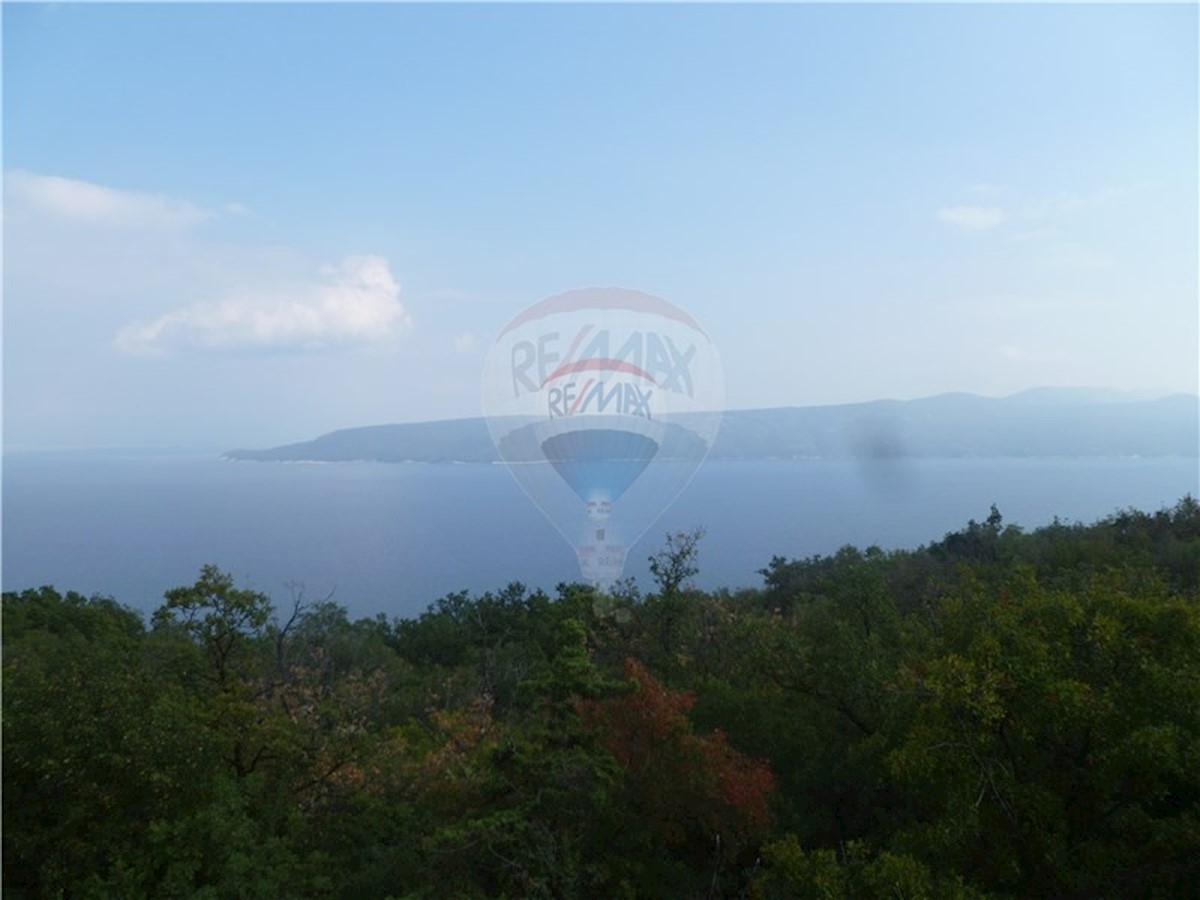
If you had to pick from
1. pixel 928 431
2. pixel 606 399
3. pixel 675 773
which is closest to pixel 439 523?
pixel 606 399

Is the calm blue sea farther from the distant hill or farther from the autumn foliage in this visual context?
the autumn foliage

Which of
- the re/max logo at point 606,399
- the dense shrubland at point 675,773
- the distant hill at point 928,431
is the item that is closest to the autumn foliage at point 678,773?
the dense shrubland at point 675,773

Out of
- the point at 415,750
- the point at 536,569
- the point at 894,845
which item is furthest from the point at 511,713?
the point at 536,569

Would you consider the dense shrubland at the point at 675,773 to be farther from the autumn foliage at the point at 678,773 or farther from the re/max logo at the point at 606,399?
the re/max logo at the point at 606,399

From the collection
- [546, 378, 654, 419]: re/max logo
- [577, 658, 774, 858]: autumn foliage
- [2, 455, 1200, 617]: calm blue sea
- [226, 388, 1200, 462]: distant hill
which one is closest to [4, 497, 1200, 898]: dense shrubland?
[577, 658, 774, 858]: autumn foliage

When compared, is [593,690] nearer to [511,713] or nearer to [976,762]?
[976,762]
